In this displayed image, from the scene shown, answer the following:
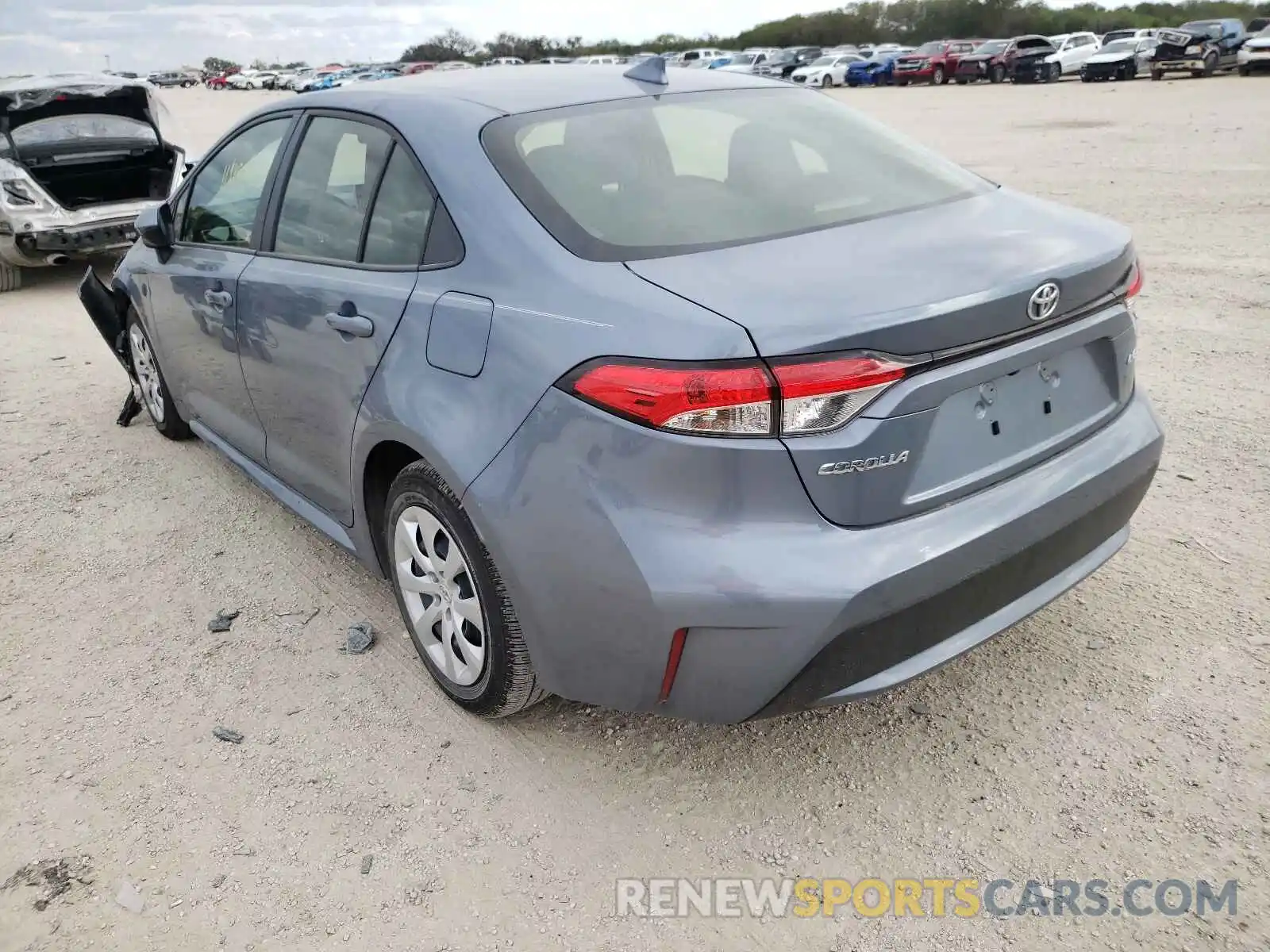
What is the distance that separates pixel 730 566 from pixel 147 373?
407 cm

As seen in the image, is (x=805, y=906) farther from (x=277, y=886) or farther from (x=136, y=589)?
(x=136, y=589)

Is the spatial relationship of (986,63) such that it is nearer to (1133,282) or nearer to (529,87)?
(529,87)

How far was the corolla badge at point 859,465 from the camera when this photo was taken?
1.95 m

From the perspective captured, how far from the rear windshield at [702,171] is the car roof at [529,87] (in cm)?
6

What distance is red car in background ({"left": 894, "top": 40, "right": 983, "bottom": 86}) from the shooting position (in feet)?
118

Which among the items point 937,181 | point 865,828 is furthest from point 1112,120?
point 865,828

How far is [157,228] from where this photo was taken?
3.97 meters

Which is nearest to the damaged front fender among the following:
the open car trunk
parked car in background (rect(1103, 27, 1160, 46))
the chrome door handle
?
the chrome door handle

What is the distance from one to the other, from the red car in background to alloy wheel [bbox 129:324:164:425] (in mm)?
36589

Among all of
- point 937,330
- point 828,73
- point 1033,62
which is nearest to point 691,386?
point 937,330

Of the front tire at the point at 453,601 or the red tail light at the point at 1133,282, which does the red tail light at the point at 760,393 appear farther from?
the red tail light at the point at 1133,282

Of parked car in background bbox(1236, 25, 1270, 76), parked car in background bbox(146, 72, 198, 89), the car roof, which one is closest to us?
the car roof

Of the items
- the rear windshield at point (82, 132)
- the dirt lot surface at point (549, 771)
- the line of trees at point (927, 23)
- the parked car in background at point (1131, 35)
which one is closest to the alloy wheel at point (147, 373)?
the dirt lot surface at point (549, 771)

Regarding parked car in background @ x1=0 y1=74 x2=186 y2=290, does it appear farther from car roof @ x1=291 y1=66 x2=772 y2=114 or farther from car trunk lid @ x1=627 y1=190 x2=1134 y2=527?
car trunk lid @ x1=627 y1=190 x2=1134 y2=527
